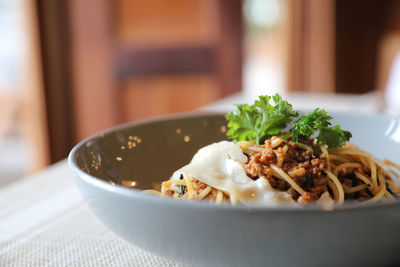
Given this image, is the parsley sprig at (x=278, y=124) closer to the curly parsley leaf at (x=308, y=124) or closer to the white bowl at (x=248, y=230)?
the curly parsley leaf at (x=308, y=124)

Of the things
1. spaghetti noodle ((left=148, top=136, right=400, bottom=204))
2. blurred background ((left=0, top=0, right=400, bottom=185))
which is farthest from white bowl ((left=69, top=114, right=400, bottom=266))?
blurred background ((left=0, top=0, right=400, bottom=185))

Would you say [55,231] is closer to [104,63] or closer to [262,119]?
[262,119]

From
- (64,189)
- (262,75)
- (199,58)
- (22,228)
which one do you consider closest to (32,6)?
(199,58)

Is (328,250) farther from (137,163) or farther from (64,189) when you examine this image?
(64,189)

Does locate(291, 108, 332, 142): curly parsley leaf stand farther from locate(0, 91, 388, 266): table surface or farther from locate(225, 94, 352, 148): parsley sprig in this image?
locate(0, 91, 388, 266): table surface

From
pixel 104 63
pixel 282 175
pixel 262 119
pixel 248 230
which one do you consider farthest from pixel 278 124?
pixel 104 63

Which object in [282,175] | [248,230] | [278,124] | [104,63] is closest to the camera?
[248,230]

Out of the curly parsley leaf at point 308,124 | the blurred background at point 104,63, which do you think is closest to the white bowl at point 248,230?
the curly parsley leaf at point 308,124
